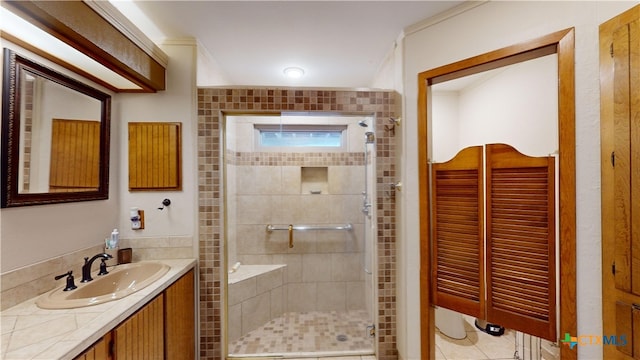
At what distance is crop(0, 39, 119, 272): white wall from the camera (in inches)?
44.9

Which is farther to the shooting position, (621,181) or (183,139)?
(183,139)

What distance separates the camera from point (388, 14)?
5.32ft

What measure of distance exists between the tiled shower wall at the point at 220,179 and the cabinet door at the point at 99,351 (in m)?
0.85

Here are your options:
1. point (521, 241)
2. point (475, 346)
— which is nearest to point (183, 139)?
point (521, 241)

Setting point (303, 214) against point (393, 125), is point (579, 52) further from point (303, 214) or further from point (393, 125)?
point (303, 214)

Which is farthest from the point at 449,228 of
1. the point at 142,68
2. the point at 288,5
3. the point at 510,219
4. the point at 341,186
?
the point at 142,68

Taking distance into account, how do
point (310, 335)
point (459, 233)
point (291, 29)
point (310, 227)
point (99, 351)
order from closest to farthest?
point (99, 351)
point (459, 233)
point (291, 29)
point (310, 335)
point (310, 227)

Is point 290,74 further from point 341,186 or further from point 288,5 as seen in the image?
point 341,186

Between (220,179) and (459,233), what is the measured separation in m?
1.70

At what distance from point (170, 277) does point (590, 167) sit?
2.28 m

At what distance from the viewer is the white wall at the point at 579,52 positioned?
3.76ft

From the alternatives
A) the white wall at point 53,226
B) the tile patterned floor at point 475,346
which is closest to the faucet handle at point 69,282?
the white wall at point 53,226

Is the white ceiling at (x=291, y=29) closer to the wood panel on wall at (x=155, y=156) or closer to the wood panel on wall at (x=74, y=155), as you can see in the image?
the wood panel on wall at (x=155, y=156)

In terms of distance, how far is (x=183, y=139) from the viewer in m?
1.84
